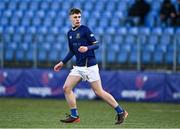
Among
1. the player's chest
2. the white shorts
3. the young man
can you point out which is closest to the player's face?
the young man

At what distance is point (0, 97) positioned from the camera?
22.9m

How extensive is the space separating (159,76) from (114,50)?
2.18 m

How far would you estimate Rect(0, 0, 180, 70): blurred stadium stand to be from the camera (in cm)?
2283

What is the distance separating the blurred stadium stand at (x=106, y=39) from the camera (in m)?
22.8

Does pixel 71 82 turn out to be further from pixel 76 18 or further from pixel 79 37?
pixel 76 18

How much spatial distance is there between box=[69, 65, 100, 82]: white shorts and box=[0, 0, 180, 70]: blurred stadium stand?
32.1 feet

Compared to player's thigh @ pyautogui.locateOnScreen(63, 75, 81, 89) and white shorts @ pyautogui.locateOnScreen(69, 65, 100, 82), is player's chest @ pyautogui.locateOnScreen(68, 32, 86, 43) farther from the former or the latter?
player's thigh @ pyautogui.locateOnScreen(63, 75, 81, 89)

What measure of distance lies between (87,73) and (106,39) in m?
10.1

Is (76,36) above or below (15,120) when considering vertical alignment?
above

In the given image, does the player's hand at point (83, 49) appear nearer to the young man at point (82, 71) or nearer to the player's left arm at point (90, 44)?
the player's left arm at point (90, 44)

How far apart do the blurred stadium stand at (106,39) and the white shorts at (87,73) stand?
977 centimetres

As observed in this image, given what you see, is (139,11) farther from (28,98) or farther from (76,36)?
→ (76,36)

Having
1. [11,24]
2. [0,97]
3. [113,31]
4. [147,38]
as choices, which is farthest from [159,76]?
[11,24]

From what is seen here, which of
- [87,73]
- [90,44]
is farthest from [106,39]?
[87,73]
